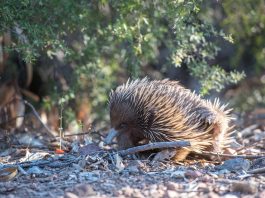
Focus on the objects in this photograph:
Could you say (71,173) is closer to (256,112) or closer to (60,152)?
(60,152)

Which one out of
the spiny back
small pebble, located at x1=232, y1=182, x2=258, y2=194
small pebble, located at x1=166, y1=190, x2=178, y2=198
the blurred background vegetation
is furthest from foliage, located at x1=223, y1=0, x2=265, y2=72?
small pebble, located at x1=166, y1=190, x2=178, y2=198

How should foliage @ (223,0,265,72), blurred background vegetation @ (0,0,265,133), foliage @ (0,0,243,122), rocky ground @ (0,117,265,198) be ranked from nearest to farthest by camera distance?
rocky ground @ (0,117,265,198) < foliage @ (0,0,243,122) < blurred background vegetation @ (0,0,265,133) < foliage @ (223,0,265,72)

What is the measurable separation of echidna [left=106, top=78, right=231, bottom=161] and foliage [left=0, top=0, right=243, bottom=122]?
757 mm

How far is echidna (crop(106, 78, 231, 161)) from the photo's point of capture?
505cm

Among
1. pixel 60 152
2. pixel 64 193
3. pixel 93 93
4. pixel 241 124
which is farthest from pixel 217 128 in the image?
pixel 93 93

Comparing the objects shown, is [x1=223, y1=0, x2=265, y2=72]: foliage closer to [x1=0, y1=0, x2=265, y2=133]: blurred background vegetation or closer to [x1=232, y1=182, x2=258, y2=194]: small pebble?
[x1=0, y1=0, x2=265, y2=133]: blurred background vegetation

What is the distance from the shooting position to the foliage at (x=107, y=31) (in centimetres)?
534

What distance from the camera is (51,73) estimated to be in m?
7.88

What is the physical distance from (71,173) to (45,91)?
3.72m

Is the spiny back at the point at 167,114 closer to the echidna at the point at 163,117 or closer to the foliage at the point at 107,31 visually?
the echidna at the point at 163,117

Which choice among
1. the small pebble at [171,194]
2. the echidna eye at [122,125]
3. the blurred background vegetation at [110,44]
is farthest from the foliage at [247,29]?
the small pebble at [171,194]

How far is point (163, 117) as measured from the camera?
510 centimetres

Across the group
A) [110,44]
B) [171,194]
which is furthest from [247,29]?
[171,194]

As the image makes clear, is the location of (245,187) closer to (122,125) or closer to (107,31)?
(122,125)
